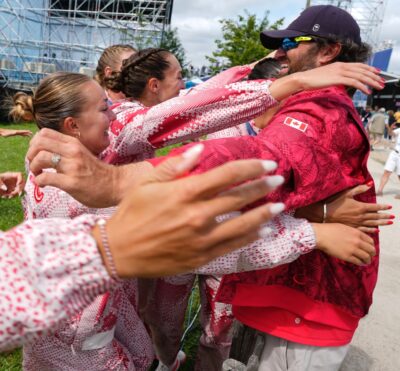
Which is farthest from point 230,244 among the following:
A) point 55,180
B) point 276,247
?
point 55,180

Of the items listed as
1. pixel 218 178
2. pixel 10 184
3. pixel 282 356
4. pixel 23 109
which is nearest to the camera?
pixel 218 178

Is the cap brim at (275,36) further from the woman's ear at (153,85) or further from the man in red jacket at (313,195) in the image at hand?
the woman's ear at (153,85)

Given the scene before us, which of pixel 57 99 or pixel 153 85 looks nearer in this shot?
pixel 57 99

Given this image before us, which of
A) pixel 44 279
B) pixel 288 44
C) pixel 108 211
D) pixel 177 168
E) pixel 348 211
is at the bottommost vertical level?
pixel 108 211

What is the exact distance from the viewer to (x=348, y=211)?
4.79 ft

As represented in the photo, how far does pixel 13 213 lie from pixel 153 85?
143 inches

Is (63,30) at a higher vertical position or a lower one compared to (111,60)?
lower

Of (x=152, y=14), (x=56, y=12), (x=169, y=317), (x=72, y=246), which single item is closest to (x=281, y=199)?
(x=72, y=246)

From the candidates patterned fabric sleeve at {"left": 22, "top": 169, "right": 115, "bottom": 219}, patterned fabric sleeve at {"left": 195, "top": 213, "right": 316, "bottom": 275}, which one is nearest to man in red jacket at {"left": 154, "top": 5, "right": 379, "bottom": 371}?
patterned fabric sleeve at {"left": 195, "top": 213, "right": 316, "bottom": 275}

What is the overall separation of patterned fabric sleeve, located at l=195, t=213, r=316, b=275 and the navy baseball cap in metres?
0.77

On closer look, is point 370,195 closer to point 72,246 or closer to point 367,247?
point 367,247

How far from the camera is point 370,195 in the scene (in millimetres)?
1588

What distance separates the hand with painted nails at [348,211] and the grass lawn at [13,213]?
6.77 ft

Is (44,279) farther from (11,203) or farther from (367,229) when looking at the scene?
(11,203)
